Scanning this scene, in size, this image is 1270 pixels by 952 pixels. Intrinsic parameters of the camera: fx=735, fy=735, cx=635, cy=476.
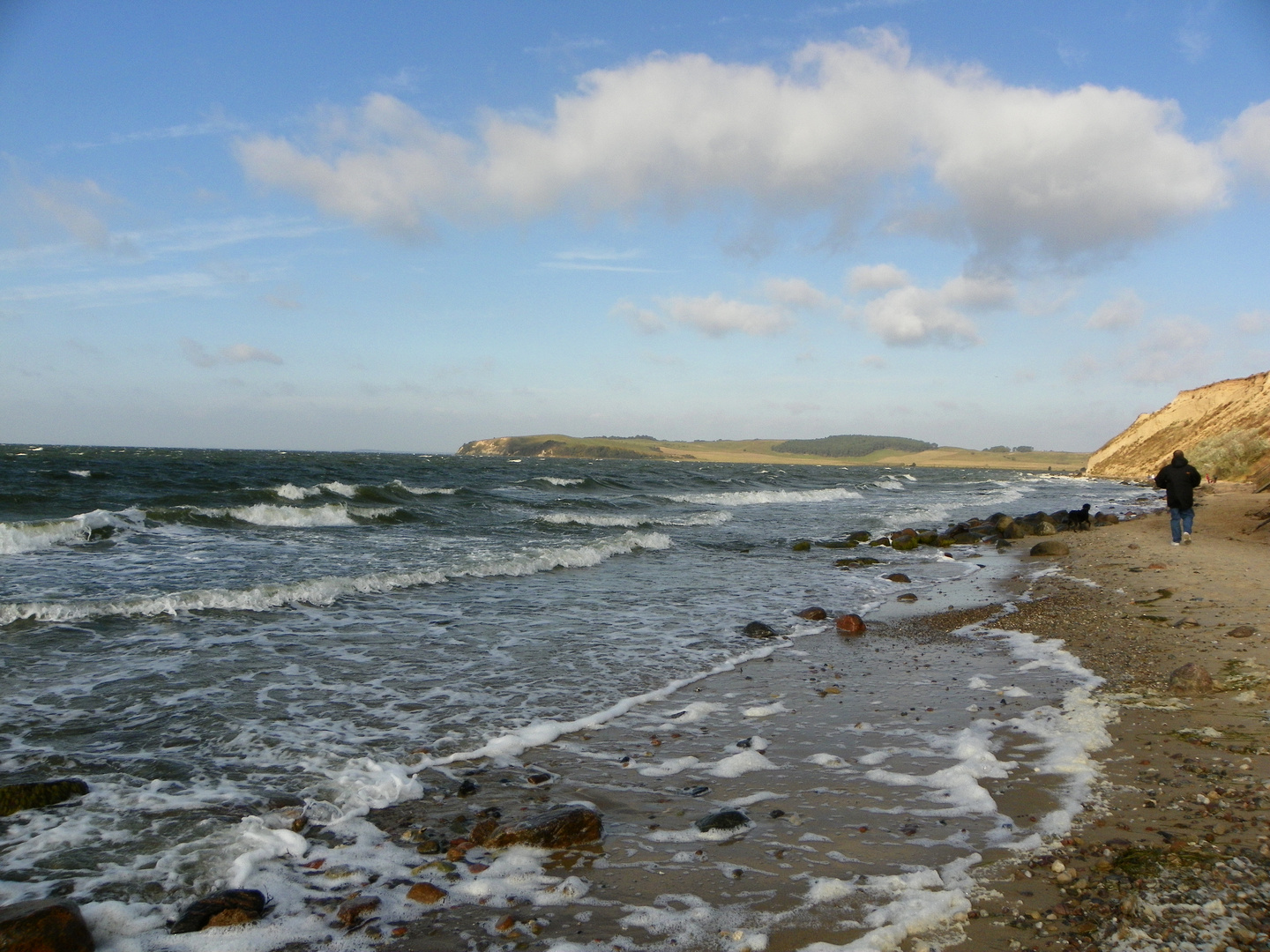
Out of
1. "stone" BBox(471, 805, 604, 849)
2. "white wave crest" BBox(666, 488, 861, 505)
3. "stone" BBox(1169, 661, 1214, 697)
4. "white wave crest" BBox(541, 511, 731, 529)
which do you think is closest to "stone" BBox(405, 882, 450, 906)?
"stone" BBox(471, 805, 604, 849)

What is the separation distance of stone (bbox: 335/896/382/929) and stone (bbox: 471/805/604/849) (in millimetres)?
729

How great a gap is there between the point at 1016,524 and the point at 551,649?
20199 mm

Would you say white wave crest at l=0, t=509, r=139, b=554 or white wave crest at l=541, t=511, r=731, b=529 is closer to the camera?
white wave crest at l=0, t=509, r=139, b=554

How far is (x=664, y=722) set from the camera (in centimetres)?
662

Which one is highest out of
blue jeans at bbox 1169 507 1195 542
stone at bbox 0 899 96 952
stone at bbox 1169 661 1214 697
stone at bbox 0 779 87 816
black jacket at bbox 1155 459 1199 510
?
black jacket at bbox 1155 459 1199 510

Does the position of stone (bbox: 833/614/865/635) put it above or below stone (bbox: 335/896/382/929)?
below

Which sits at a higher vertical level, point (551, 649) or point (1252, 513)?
point (1252, 513)

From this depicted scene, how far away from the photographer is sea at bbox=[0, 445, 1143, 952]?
3846 mm

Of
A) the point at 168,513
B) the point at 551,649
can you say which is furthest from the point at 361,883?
the point at 168,513

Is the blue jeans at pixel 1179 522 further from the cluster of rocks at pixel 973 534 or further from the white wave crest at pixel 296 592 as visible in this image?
the white wave crest at pixel 296 592

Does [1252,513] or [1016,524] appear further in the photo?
[1016,524]

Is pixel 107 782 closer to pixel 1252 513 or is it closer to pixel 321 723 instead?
pixel 321 723

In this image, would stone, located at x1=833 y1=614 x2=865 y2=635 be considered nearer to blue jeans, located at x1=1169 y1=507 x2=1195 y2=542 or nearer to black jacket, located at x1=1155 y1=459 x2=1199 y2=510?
black jacket, located at x1=1155 y1=459 x2=1199 y2=510

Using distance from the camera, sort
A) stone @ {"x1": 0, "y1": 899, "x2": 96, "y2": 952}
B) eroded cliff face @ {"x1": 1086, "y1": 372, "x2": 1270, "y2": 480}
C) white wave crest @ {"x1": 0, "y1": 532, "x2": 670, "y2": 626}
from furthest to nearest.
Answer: eroded cliff face @ {"x1": 1086, "y1": 372, "x2": 1270, "y2": 480}, white wave crest @ {"x1": 0, "y1": 532, "x2": 670, "y2": 626}, stone @ {"x1": 0, "y1": 899, "x2": 96, "y2": 952}
